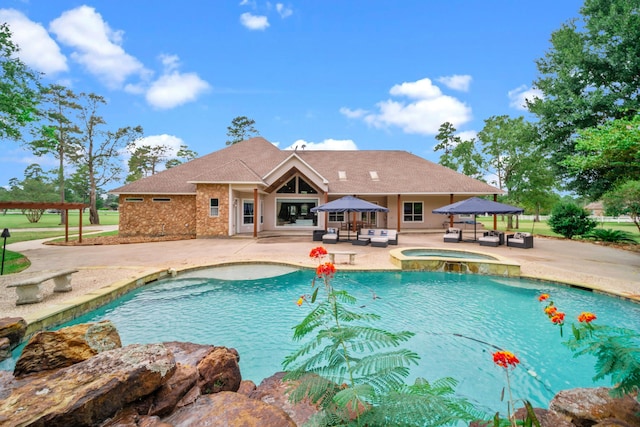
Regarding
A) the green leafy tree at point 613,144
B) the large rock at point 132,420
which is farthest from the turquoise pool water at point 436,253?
the large rock at point 132,420

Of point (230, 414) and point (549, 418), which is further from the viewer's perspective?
point (549, 418)

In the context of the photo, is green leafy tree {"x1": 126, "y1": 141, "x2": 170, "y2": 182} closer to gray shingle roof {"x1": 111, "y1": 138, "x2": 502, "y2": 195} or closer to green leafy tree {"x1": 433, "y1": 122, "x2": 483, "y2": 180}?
gray shingle roof {"x1": 111, "y1": 138, "x2": 502, "y2": 195}

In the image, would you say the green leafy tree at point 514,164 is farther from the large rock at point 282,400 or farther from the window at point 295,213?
the large rock at point 282,400

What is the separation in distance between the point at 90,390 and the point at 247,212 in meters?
18.4

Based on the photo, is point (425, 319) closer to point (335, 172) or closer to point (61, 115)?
point (335, 172)

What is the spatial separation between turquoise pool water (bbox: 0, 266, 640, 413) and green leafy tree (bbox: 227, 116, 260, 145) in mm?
32933

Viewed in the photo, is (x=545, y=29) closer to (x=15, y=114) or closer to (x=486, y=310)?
(x=486, y=310)

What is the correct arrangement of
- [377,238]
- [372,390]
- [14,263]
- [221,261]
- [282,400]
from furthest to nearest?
[377,238]
[221,261]
[14,263]
[282,400]
[372,390]

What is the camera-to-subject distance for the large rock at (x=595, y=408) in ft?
8.01

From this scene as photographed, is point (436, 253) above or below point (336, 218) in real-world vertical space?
below

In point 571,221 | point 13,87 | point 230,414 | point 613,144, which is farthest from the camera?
point 571,221

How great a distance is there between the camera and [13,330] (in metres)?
4.64

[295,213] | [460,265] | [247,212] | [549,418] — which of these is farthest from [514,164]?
[549,418]

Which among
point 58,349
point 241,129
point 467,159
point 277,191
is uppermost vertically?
point 241,129
